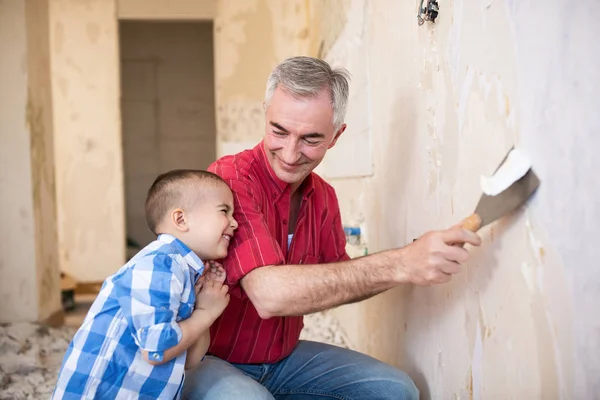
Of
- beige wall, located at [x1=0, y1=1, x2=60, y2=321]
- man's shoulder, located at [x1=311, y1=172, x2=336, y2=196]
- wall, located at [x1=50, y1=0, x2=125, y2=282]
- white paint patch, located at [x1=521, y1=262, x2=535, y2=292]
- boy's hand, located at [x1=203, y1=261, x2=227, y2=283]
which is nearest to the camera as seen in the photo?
white paint patch, located at [x1=521, y1=262, x2=535, y2=292]

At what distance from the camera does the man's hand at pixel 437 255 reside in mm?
1147

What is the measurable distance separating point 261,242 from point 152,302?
1.03ft

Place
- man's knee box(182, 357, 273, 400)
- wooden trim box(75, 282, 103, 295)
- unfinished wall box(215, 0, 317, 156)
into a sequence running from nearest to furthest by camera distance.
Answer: man's knee box(182, 357, 273, 400)
unfinished wall box(215, 0, 317, 156)
wooden trim box(75, 282, 103, 295)

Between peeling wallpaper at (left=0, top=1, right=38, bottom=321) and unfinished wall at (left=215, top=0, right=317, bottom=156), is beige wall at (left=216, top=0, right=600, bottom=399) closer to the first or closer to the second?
peeling wallpaper at (left=0, top=1, right=38, bottom=321)

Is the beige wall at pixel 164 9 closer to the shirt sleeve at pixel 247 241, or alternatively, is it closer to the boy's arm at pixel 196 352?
the shirt sleeve at pixel 247 241

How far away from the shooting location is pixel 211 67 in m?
8.87

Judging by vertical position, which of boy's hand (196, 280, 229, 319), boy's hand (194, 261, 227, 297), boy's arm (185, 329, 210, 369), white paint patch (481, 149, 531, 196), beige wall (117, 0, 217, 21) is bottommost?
boy's arm (185, 329, 210, 369)

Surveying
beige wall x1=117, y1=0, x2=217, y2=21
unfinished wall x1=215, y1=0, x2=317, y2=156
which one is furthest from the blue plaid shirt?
beige wall x1=117, y1=0, x2=217, y2=21

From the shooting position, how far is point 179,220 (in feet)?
4.97

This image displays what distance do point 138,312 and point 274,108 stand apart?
0.68m

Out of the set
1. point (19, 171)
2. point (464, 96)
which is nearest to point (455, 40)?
point (464, 96)

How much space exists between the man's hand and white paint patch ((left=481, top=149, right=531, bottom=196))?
10cm

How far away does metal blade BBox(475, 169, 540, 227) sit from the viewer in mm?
1056

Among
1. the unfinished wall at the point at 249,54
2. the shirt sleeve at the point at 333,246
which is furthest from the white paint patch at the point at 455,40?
the unfinished wall at the point at 249,54
